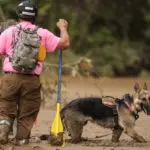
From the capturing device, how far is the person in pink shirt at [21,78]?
9.84 meters

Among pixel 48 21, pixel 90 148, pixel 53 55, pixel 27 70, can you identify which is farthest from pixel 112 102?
pixel 53 55

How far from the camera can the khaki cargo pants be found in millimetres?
9891

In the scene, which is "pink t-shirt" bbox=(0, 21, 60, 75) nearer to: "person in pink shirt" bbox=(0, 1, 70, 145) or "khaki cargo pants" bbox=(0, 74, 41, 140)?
"person in pink shirt" bbox=(0, 1, 70, 145)

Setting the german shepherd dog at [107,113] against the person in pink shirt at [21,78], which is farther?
the german shepherd dog at [107,113]

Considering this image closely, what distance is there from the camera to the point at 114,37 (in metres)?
31.5

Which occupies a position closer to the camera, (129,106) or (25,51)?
(25,51)

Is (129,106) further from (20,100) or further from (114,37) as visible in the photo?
(114,37)

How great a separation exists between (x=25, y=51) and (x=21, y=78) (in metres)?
0.43

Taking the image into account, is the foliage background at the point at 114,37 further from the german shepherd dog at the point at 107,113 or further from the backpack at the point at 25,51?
the backpack at the point at 25,51

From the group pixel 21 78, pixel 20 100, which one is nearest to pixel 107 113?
pixel 20 100

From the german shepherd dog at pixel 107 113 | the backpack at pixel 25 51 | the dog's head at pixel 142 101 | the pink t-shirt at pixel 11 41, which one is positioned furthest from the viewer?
the dog's head at pixel 142 101

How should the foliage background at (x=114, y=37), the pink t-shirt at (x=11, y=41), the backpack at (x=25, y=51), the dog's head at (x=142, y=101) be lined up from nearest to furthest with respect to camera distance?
the backpack at (x=25, y=51) → the pink t-shirt at (x=11, y=41) → the dog's head at (x=142, y=101) → the foliage background at (x=114, y=37)

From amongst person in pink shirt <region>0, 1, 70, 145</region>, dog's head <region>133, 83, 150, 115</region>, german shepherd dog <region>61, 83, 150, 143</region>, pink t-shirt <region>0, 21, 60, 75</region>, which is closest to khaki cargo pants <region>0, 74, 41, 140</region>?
person in pink shirt <region>0, 1, 70, 145</region>

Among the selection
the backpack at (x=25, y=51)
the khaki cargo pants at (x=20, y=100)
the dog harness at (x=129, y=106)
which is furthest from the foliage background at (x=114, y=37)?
the backpack at (x=25, y=51)
